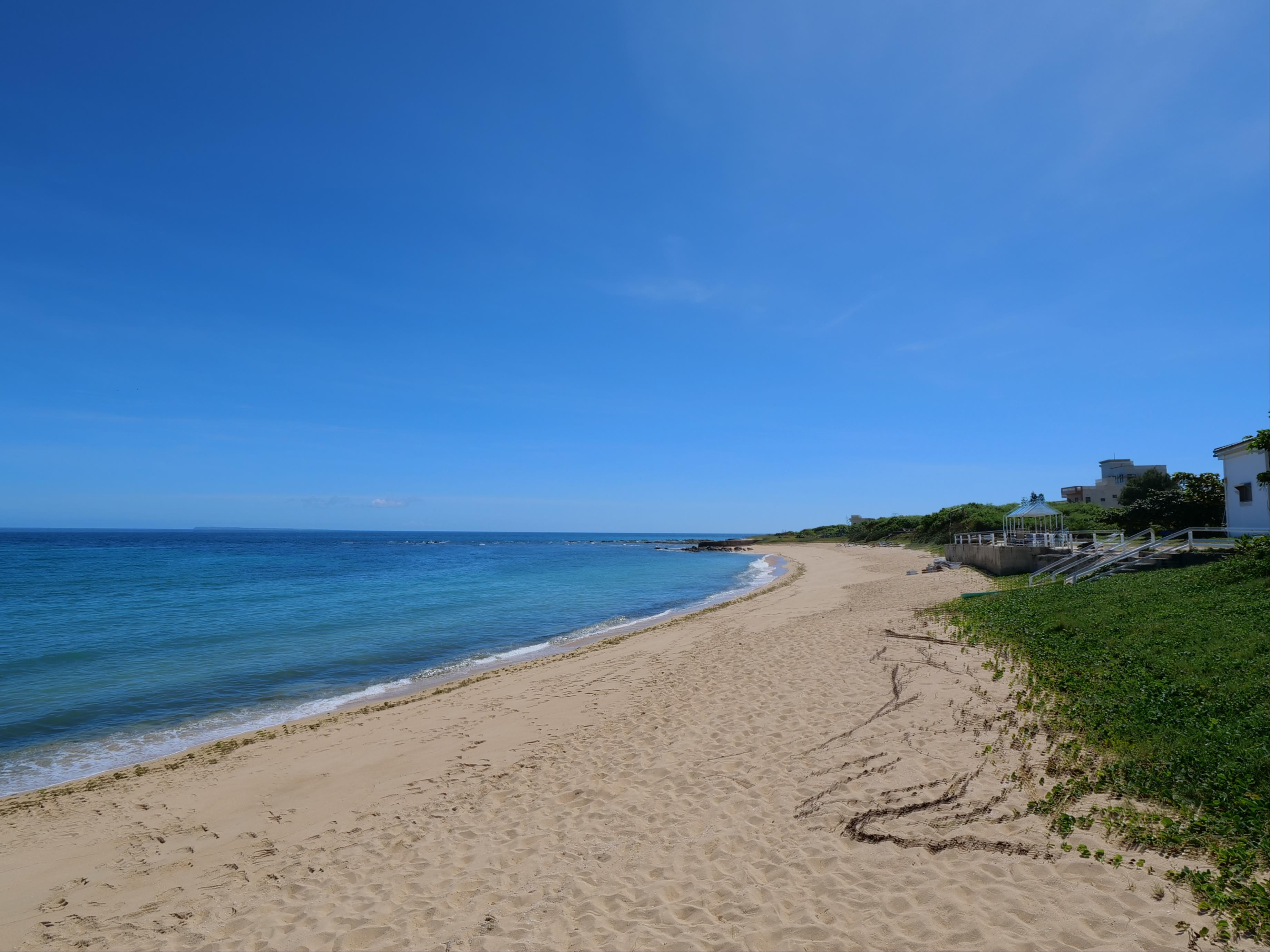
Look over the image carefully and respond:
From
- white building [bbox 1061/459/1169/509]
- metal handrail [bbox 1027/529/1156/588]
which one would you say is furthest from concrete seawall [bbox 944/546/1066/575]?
white building [bbox 1061/459/1169/509]

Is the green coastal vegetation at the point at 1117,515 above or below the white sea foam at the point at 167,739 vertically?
above

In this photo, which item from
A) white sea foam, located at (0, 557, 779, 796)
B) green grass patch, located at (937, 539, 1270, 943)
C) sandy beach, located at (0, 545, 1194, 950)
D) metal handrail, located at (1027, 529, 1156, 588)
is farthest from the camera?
metal handrail, located at (1027, 529, 1156, 588)

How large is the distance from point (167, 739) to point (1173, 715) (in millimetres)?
15269

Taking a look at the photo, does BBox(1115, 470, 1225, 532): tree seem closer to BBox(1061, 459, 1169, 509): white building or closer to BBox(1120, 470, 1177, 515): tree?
BBox(1120, 470, 1177, 515): tree

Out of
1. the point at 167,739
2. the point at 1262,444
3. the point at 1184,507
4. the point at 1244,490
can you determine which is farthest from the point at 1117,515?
the point at 167,739

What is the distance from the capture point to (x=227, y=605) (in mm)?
27656

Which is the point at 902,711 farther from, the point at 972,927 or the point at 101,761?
the point at 101,761

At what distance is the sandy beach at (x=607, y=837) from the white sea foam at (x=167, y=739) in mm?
863

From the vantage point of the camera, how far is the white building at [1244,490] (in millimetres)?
21562

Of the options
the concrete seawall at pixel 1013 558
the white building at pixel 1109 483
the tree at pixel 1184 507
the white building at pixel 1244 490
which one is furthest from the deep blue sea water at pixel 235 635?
the white building at pixel 1109 483

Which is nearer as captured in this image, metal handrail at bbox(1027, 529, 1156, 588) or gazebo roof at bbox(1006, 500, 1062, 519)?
metal handrail at bbox(1027, 529, 1156, 588)

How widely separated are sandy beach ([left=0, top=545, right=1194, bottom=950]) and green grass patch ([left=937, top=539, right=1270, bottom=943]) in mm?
386

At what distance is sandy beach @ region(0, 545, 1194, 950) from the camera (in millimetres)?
4824

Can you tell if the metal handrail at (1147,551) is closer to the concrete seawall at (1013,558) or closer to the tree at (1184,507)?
the concrete seawall at (1013,558)
